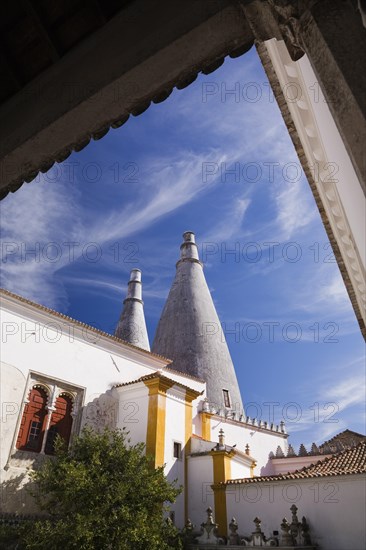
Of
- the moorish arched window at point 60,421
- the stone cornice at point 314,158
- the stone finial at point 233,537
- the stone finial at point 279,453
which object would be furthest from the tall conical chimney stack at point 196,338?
the stone cornice at point 314,158

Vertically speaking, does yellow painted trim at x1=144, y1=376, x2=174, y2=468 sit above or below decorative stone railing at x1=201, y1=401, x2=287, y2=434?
below

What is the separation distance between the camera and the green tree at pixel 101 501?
26.9 feet

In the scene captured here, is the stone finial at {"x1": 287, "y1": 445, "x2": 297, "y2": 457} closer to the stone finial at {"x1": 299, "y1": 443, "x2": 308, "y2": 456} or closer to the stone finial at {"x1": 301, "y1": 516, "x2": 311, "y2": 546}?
the stone finial at {"x1": 299, "y1": 443, "x2": 308, "y2": 456}

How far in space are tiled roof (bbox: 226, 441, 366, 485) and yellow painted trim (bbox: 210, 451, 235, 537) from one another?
1.03 feet

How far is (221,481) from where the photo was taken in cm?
1213

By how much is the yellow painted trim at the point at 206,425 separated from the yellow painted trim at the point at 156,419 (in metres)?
5.44

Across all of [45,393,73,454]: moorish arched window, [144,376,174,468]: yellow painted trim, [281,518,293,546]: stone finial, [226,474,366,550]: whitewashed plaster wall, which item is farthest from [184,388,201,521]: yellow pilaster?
[45,393,73,454]: moorish arched window

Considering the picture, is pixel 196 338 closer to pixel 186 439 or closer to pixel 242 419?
pixel 242 419

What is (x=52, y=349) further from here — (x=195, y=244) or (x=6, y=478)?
(x=195, y=244)

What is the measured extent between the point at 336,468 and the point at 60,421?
8049 millimetres

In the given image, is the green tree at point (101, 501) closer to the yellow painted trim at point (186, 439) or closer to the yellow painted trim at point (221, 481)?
the yellow painted trim at point (221, 481)

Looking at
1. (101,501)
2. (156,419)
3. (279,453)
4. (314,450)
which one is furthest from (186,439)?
(279,453)

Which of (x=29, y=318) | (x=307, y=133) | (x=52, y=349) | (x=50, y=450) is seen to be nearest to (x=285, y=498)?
(x=50, y=450)

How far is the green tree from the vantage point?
820 centimetres
